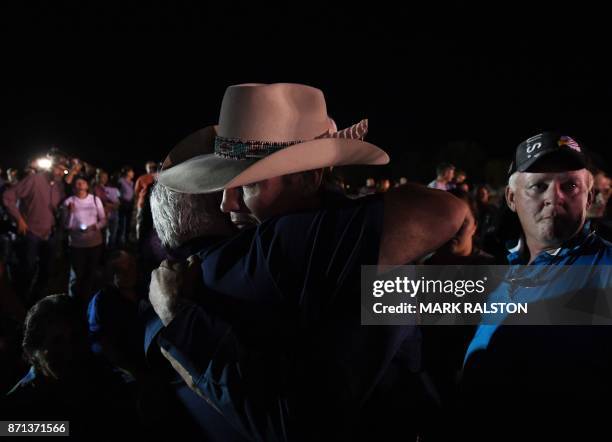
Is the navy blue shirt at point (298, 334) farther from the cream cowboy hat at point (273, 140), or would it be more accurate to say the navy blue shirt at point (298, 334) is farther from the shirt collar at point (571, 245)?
the shirt collar at point (571, 245)

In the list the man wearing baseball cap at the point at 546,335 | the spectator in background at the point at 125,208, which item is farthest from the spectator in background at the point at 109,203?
the man wearing baseball cap at the point at 546,335

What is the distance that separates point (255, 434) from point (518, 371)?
1064 millimetres

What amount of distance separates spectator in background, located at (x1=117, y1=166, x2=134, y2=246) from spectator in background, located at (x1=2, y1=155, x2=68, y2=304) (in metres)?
3.76

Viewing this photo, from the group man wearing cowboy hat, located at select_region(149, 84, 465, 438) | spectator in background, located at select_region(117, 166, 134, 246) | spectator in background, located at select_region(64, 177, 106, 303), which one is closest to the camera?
man wearing cowboy hat, located at select_region(149, 84, 465, 438)

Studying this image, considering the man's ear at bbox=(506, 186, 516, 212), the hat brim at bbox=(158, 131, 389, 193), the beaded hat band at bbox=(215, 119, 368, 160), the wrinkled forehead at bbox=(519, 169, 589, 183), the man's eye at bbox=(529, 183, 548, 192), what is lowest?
the man's ear at bbox=(506, 186, 516, 212)

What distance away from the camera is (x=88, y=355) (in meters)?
2.86

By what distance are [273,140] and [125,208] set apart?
1111cm

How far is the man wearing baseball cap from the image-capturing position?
6.42ft

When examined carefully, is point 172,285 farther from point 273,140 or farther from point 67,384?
point 67,384

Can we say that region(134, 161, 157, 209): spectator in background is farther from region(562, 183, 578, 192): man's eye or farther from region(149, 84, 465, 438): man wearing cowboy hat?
region(562, 183, 578, 192): man's eye

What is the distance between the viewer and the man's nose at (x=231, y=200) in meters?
1.58

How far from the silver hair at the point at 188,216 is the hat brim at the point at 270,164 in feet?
0.29

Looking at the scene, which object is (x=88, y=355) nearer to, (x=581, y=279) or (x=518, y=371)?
(x=518, y=371)

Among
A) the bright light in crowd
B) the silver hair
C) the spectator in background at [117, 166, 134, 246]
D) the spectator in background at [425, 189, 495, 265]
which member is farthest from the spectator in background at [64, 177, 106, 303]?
the silver hair
